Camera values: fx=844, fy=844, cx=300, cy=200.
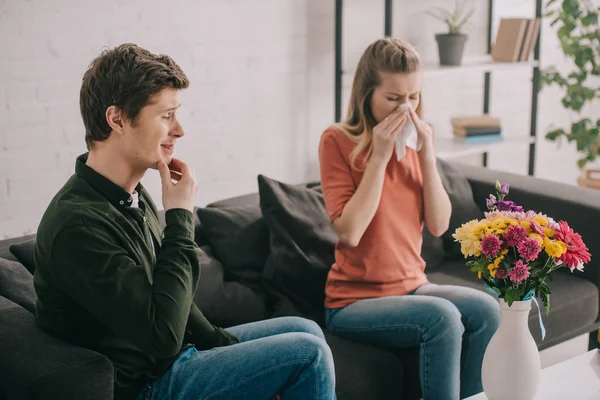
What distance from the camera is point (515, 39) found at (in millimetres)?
3668

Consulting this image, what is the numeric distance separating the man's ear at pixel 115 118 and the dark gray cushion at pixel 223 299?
763 millimetres

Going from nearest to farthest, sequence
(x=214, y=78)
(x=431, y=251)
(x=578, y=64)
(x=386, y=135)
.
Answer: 1. (x=386, y=135)
2. (x=431, y=251)
3. (x=214, y=78)
4. (x=578, y=64)

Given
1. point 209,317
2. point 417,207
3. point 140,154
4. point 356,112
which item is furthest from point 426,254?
point 140,154

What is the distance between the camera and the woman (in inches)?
87.6

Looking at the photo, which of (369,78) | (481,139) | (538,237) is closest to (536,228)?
(538,237)

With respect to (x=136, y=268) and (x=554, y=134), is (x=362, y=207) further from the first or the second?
(x=554, y=134)

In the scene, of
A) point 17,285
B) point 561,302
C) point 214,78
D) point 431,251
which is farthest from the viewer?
point 214,78

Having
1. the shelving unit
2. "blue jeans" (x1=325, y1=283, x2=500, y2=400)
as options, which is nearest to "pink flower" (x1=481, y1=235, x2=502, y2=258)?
"blue jeans" (x1=325, y1=283, x2=500, y2=400)

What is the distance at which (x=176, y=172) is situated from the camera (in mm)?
1864

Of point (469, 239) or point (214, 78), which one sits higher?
point (214, 78)

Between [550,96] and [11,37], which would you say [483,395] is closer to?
[11,37]

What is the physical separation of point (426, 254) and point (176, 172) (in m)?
1.19

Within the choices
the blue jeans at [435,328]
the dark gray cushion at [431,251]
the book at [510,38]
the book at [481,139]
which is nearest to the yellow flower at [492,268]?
the blue jeans at [435,328]

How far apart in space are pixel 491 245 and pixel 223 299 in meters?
0.86
